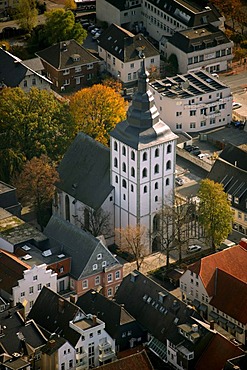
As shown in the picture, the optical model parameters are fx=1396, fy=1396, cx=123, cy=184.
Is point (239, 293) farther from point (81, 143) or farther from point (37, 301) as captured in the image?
point (81, 143)

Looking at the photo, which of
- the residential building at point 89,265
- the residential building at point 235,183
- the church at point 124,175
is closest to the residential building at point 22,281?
the residential building at point 89,265

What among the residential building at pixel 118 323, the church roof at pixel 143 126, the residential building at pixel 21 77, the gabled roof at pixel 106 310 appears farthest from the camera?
the residential building at pixel 21 77

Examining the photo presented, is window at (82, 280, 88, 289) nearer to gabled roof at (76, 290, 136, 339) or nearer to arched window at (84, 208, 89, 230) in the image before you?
gabled roof at (76, 290, 136, 339)

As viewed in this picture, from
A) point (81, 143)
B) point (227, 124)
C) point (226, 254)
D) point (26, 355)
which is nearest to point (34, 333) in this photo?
point (26, 355)

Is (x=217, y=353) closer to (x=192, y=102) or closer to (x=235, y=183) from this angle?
(x=235, y=183)

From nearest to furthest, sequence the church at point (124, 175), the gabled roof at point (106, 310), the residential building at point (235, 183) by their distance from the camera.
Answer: the gabled roof at point (106, 310) < the church at point (124, 175) < the residential building at point (235, 183)

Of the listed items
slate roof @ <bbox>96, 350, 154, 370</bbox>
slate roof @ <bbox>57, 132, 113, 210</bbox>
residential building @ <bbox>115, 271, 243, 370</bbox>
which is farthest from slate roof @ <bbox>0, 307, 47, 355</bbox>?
slate roof @ <bbox>57, 132, 113, 210</bbox>

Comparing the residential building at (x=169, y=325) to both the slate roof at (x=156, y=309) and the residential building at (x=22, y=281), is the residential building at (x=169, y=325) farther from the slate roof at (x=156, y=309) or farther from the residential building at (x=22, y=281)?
the residential building at (x=22, y=281)
